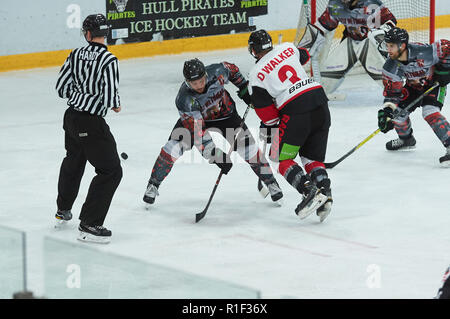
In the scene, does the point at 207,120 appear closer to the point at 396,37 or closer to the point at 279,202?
the point at 279,202

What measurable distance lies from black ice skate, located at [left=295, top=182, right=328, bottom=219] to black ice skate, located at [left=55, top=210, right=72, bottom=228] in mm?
1208

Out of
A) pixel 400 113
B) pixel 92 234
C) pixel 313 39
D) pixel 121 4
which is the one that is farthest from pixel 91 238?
pixel 121 4

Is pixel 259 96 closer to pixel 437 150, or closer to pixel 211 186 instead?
pixel 211 186

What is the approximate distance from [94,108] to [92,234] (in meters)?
0.63

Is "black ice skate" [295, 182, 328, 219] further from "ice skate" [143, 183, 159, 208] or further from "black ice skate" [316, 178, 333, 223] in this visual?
"ice skate" [143, 183, 159, 208]

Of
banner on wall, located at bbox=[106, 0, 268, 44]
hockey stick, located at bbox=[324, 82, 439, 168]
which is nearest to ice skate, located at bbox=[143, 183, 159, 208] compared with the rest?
hockey stick, located at bbox=[324, 82, 439, 168]

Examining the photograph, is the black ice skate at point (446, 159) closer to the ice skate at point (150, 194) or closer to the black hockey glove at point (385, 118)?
the black hockey glove at point (385, 118)

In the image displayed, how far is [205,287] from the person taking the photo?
250cm

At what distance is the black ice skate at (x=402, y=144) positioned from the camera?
699 cm

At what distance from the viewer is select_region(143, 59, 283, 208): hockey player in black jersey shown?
533 cm
